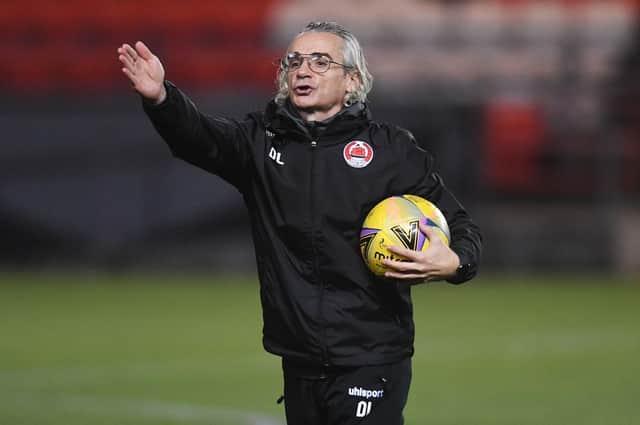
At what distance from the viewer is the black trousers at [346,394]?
4.23 metres

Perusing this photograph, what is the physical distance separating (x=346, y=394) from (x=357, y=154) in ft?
2.81

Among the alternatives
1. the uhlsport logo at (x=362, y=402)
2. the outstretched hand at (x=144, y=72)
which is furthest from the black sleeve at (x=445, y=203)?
the outstretched hand at (x=144, y=72)

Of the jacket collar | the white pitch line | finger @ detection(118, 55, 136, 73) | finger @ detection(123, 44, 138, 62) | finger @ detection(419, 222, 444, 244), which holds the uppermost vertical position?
finger @ detection(123, 44, 138, 62)

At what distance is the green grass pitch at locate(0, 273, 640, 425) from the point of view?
742 centimetres

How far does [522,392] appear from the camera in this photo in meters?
8.10

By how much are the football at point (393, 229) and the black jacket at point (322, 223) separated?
8 cm

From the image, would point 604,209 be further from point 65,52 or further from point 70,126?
point 65,52

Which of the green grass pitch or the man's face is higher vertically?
the man's face

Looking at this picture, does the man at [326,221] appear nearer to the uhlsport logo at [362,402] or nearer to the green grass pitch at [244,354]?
the uhlsport logo at [362,402]

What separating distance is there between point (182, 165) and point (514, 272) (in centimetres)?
478

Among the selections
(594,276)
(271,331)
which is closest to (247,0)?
(594,276)

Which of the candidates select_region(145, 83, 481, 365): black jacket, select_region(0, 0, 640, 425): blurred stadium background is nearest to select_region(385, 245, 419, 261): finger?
select_region(145, 83, 481, 365): black jacket

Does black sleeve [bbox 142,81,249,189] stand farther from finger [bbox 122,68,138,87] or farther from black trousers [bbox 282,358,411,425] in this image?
black trousers [bbox 282,358,411,425]

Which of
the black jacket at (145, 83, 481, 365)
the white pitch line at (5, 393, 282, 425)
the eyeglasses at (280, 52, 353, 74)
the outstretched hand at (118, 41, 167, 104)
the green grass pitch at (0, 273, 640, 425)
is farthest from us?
the green grass pitch at (0, 273, 640, 425)
